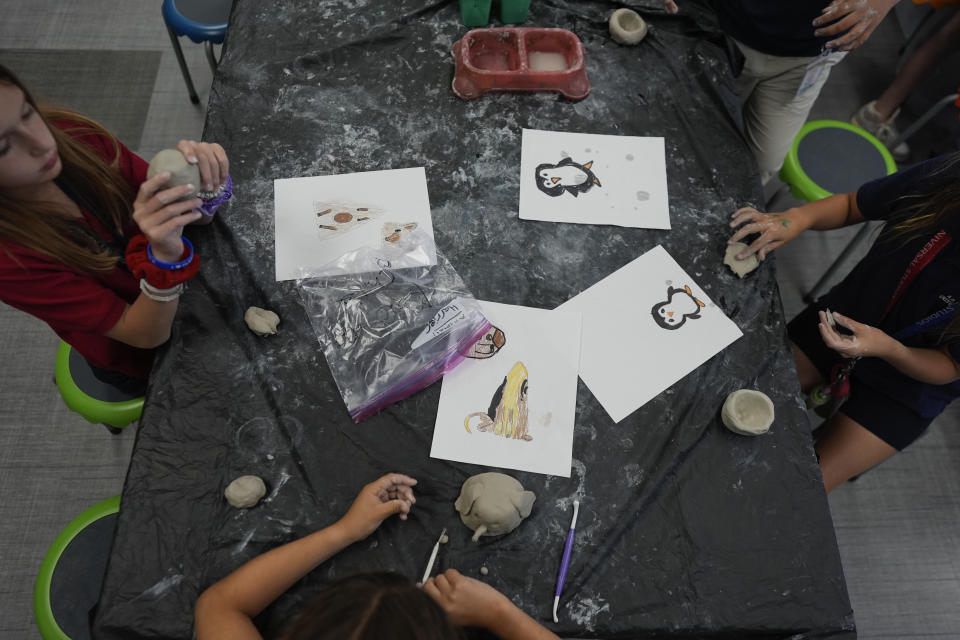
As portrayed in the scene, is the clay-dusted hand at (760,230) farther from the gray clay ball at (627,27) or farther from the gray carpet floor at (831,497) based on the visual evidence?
the gray carpet floor at (831,497)

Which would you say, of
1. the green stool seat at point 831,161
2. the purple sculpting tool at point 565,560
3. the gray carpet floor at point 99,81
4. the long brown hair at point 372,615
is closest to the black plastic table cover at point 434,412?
the purple sculpting tool at point 565,560

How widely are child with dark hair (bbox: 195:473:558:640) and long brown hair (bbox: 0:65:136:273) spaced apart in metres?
0.64

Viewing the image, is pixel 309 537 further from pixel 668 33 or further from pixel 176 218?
pixel 668 33

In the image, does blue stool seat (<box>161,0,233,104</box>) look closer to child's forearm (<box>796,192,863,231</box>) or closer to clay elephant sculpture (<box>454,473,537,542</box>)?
clay elephant sculpture (<box>454,473,537,542</box>)

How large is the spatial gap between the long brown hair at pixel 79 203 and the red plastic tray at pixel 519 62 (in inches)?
31.1

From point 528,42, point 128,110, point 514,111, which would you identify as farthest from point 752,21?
point 128,110

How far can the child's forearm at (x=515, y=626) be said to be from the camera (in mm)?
968

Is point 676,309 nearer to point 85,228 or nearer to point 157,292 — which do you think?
point 157,292

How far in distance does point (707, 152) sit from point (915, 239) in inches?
18.8

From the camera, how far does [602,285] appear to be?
130cm

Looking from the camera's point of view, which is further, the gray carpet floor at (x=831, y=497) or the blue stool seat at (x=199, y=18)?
the blue stool seat at (x=199, y=18)

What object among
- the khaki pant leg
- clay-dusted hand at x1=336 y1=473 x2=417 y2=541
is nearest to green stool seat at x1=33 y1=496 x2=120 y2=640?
clay-dusted hand at x1=336 y1=473 x2=417 y2=541

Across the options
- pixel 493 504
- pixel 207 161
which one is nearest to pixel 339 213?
pixel 207 161

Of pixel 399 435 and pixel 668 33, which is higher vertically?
pixel 668 33
